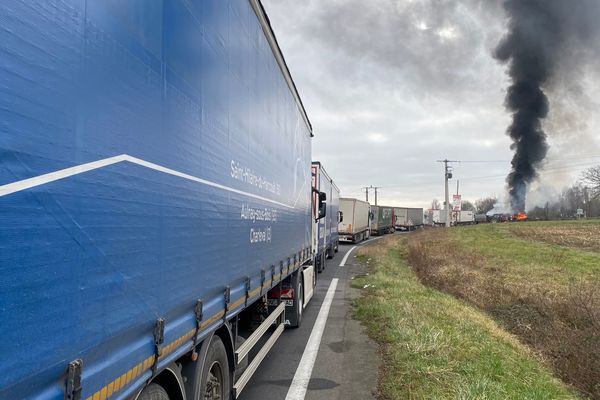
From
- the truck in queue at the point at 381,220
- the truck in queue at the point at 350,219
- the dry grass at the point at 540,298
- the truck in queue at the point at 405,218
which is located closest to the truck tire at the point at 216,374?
the dry grass at the point at 540,298

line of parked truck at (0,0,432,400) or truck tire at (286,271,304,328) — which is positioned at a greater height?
line of parked truck at (0,0,432,400)

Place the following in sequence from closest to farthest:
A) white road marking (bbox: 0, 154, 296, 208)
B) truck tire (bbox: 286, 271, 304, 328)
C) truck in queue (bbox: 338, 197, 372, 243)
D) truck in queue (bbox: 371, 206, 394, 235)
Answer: white road marking (bbox: 0, 154, 296, 208)
truck tire (bbox: 286, 271, 304, 328)
truck in queue (bbox: 338, 197, 372, 243)
truck in queue (bbox: 371, 206, 394, 235)

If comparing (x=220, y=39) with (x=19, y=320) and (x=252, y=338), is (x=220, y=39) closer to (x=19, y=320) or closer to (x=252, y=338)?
(x=19, y=320)

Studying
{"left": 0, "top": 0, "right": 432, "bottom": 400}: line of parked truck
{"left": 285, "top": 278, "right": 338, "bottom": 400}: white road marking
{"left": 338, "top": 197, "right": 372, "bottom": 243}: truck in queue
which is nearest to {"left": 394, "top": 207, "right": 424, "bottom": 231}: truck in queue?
{"left": 338, "top": 197, "right": 372, "bottom": 243}: truck in queue

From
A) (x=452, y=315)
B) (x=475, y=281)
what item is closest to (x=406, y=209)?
(x=475, y=281)

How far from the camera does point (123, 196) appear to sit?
85.6 inches

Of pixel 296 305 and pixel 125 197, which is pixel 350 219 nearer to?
pixel 296 305

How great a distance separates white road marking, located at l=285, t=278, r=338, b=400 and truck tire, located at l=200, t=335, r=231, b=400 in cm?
152

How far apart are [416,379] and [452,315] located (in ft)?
12.5

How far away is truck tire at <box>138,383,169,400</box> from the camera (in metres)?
2.50

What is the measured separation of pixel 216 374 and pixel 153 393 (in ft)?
4.74

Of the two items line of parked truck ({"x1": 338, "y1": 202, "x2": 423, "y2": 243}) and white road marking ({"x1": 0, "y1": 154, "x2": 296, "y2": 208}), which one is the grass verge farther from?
line of parked truck ({"x1": 338, "y1": 202, "x2": 423, "y2": 243})

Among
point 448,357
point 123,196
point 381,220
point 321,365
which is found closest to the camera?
point 123,196

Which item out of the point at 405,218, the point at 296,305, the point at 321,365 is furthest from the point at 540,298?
the point at 405,218
